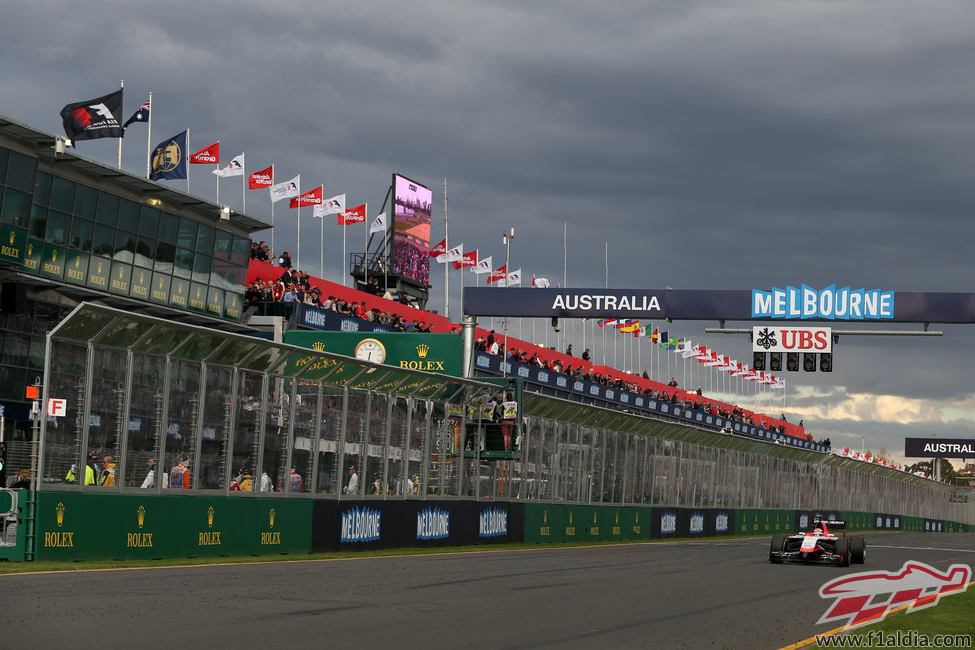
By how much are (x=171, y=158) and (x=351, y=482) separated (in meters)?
20.8

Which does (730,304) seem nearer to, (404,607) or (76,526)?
(76,526)

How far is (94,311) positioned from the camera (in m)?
17.7

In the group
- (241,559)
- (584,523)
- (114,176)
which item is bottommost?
(241,559)

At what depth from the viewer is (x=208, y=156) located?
146 ft

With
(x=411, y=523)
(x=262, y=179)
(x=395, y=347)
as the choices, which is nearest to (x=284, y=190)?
(x=262, y=179)

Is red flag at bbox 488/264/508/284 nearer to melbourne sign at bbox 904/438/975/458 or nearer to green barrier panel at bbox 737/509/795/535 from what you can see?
green barrier panel at bbox 737/509/795/535

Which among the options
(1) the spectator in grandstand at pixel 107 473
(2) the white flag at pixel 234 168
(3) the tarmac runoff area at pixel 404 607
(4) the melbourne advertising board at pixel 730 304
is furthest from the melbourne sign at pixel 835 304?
(1) the spectator in grandstand at pixel 107 473

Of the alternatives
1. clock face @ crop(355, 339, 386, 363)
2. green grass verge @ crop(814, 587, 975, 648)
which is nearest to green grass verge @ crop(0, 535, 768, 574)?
clock face @ crop(355, 339, 386, 363)

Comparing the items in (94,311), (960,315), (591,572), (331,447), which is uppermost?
(960,315)

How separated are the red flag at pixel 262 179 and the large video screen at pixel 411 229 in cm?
1867

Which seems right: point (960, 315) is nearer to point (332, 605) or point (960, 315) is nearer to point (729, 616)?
point (729, 616)

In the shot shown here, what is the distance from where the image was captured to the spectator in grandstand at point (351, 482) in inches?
957

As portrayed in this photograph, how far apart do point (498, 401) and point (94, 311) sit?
13.2 metres

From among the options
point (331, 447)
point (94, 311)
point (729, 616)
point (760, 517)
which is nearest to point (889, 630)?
point (729, 616)
